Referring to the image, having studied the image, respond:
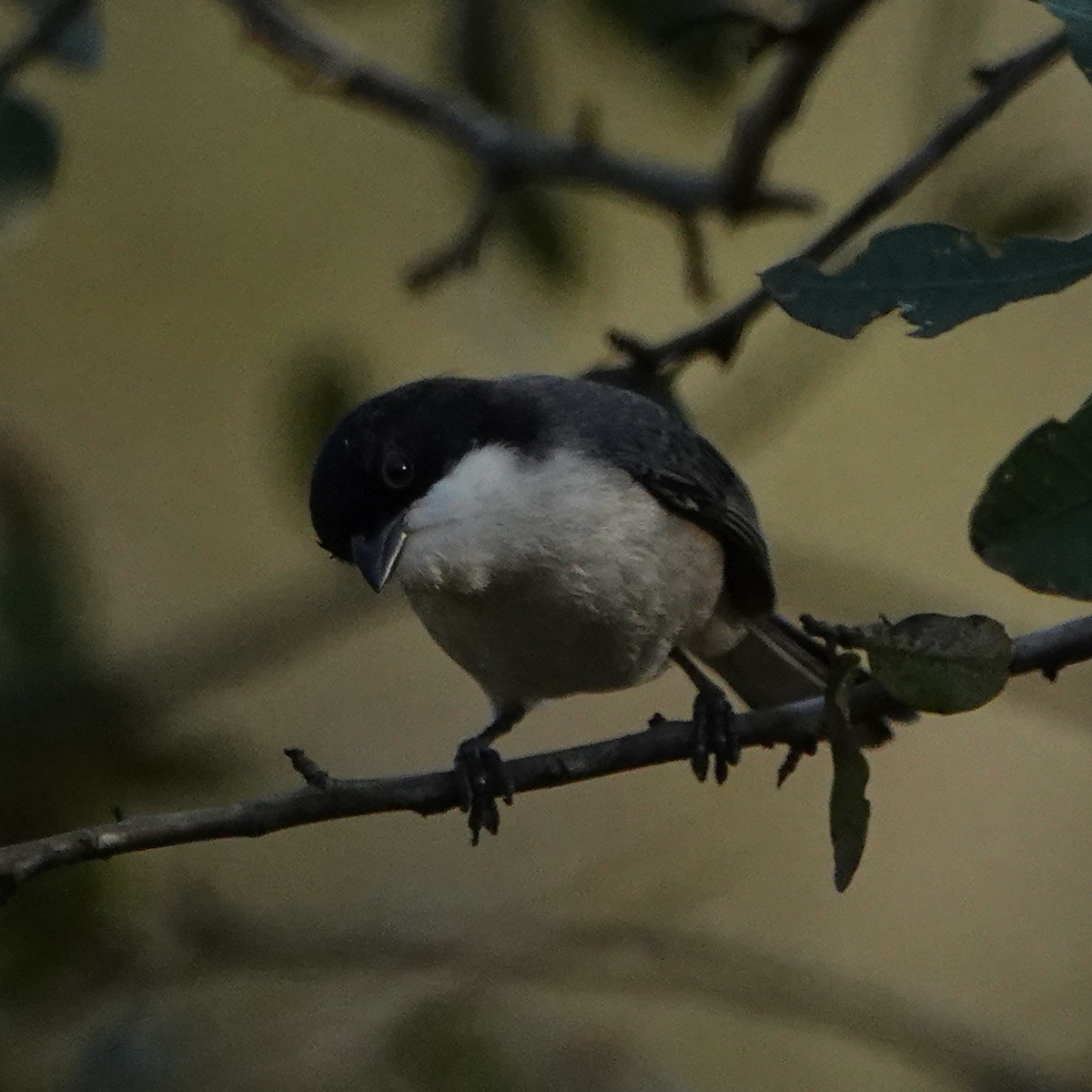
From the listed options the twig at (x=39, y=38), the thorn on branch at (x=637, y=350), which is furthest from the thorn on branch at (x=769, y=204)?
the twig at (x=39, y=38)

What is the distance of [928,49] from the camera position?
3885mm

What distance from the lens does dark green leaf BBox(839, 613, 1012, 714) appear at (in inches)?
75.2

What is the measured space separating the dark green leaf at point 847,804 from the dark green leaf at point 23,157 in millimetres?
1865

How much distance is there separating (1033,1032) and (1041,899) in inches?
16.1

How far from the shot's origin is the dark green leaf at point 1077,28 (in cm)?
179

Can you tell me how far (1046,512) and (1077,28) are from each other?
0.51 m

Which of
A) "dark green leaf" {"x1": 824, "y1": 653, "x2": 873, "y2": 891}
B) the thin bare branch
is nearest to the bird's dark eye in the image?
the thin bare branch

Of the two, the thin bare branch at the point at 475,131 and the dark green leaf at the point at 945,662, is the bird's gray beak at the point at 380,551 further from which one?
the dark green leaf at the point at 945,662

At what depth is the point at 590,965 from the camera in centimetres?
386

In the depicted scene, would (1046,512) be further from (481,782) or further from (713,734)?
(481,782)

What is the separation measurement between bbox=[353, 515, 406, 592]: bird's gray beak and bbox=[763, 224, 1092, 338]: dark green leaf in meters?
1.24

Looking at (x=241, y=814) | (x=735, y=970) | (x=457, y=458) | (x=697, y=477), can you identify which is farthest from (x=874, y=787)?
(x=241, y=814)

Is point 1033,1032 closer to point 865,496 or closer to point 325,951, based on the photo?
point 865,496

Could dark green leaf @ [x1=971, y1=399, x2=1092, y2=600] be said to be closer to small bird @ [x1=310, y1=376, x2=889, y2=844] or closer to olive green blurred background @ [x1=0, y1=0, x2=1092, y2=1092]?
small bird @ [x1=310, y1=376, x2=889, y2=844]
